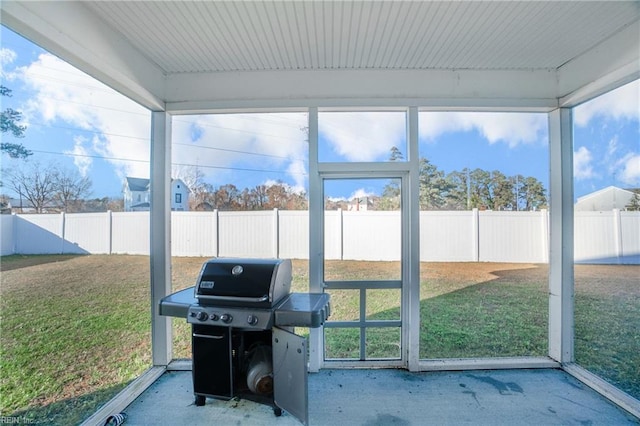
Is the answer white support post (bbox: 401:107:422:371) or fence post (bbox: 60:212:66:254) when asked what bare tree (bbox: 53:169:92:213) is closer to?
fence post (bbox: 60:212:66:254)

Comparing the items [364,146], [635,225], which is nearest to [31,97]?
[364,146]

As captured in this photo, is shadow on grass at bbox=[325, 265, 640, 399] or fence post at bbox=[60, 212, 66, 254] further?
shadow on grass at bbox=[325, 265, 640, 399]

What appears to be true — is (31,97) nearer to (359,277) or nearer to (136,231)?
(136,231)

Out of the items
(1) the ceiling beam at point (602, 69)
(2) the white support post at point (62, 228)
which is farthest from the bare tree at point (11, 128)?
(1) the ceiling beam at point (602, 69)

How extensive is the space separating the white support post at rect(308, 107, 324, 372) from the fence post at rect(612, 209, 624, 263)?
2.61 metres

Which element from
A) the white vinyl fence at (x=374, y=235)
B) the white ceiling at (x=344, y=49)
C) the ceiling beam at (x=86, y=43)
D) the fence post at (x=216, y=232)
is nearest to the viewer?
the ceiling beam at (x=86, y=43)

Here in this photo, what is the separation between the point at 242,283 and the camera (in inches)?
77.8

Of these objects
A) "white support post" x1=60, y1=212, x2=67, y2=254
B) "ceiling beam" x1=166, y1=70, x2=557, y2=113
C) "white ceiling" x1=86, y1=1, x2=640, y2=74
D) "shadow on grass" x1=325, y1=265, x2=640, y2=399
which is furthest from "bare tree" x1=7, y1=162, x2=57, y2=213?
"shadow on grass" x1=325, y1=265, x2=640, y2=399

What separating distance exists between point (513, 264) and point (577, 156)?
120 cm

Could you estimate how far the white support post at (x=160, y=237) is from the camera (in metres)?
2.70

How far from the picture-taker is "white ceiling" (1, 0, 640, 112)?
6.09 ft

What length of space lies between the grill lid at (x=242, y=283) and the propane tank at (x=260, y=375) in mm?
526

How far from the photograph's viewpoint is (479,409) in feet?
6.99

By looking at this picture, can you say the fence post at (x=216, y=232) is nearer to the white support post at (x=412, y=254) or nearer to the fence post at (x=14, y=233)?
the fence post at (x=14, y=233)
